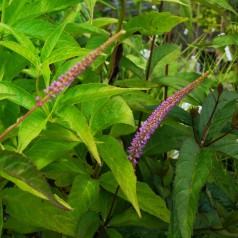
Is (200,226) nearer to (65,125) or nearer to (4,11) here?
(65,125)

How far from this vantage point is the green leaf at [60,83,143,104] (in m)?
0.85

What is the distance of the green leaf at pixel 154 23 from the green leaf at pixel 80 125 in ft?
1.00

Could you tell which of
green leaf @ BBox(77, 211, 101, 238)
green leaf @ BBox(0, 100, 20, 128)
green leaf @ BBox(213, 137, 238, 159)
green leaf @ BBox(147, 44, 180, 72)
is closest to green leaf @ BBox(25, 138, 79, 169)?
green leaf @ BBox(0, 100, 20, 128)

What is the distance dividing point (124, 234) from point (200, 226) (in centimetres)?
18

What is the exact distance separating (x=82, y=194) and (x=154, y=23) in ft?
1.23

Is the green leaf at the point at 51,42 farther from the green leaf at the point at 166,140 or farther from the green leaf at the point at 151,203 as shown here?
the green leaf at the point at 166,140

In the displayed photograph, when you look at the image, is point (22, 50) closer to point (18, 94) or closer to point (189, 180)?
point (18, 94)

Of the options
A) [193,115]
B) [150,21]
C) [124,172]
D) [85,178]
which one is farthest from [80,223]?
[150,21]

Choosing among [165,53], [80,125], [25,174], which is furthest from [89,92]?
[165,53]

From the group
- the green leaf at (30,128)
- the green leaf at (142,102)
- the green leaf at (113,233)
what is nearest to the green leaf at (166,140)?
the green leaf at (142,102)

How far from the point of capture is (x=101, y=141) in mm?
1000

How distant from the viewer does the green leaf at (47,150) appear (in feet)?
3.16

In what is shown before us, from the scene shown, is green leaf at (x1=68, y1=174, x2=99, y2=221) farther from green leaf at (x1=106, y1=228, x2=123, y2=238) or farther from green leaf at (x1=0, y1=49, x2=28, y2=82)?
green leaf at (x1=0, y1=49, x2=28, y2=82)

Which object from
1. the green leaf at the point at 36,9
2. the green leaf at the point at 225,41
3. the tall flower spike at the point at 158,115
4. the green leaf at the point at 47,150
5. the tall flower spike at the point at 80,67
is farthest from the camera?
the green leaf at the point at 225,41
